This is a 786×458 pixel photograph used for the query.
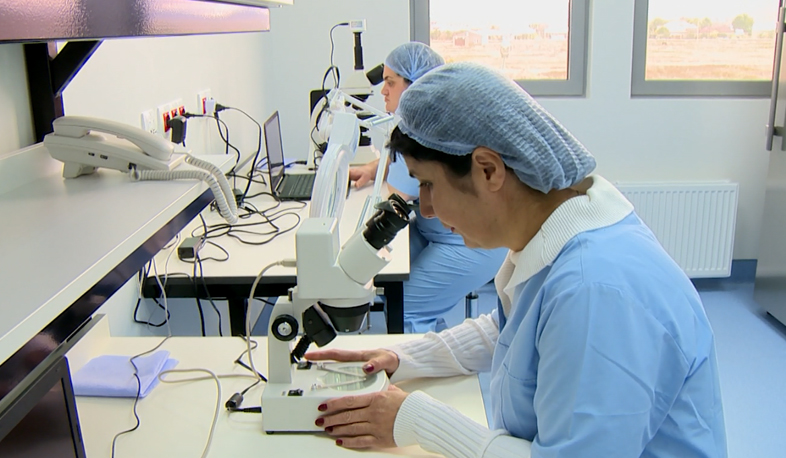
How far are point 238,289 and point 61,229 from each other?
1058mm

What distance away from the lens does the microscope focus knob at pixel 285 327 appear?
3.76 ft

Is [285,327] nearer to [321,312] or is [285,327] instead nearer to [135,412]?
[321,312]

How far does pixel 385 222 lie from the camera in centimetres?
101

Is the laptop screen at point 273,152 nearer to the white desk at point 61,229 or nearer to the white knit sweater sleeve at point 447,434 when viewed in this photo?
the white desk at point 61,229

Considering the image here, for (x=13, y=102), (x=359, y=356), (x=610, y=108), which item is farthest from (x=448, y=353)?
(x=610, y=108)

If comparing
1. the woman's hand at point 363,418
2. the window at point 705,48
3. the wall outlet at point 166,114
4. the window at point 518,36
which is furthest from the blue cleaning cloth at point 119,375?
the window at point 705,48

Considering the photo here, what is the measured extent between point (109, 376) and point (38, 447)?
0.60 m

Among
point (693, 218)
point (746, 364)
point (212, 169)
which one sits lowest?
point (746, 364)

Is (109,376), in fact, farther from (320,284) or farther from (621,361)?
(621,361)

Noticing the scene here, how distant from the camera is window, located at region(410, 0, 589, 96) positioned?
144 inches

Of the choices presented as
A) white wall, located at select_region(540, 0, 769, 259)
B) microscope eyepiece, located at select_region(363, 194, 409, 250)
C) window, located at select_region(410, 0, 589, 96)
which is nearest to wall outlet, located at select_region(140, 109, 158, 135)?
microscope eyepiece, located at select_region(363, 194, 409, 250)

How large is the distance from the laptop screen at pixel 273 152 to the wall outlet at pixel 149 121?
576 mm

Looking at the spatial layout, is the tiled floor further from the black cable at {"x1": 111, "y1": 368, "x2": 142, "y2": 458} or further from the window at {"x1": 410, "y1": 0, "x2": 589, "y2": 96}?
the black cable at {"x1": 111, "y1": 368, "x2": 142, "y2": 458}

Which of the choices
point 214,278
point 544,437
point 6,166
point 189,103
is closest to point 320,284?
point 544,437
